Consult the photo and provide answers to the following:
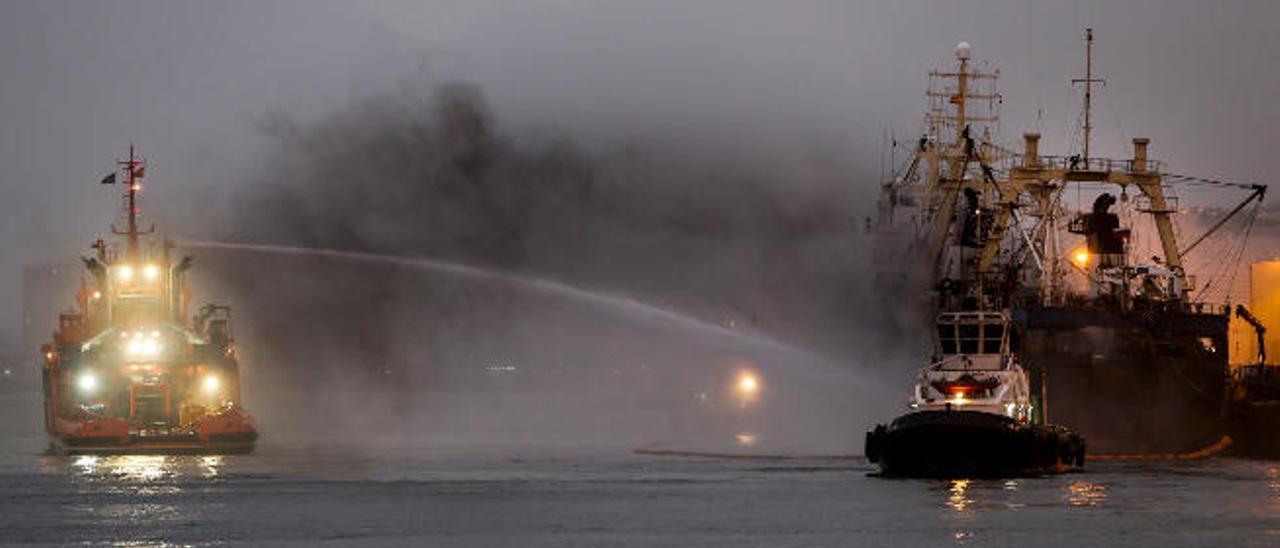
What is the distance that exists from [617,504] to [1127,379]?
26.7m

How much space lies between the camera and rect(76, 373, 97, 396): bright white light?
82250mm

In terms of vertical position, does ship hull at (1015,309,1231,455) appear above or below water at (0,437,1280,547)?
above

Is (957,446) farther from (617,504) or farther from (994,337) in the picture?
(617,504)

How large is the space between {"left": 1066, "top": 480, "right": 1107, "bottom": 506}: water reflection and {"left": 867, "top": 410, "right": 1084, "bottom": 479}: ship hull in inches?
76.1

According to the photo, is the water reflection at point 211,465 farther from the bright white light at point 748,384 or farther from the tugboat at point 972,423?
the bright white light at point 748,384

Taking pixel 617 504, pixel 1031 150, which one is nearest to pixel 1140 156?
pixel 1031 150

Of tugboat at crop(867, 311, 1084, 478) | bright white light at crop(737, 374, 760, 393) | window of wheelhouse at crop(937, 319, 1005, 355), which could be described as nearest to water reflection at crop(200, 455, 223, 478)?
tugboat at crop(867, 311, 1084, 478)

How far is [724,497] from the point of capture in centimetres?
6003

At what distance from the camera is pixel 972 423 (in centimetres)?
6481

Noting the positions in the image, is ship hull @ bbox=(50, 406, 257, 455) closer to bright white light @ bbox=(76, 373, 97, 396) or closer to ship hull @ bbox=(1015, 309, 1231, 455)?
bright white light @ bbox=(76, 373, 97, 396)

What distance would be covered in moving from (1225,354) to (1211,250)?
17584 mm

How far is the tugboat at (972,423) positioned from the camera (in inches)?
2566

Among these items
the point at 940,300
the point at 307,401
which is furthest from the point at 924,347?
the point at 307,401

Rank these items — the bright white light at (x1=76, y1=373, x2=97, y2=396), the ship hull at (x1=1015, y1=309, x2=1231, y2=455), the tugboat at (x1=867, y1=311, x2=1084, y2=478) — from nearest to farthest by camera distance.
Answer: the tugboat at (x1=867, y1=311, x2=1084, y2=478) < the ship hull at (x1=1015, y1=309, x2=1231, y2=455) < the bright white light at (x1=76, y1=373, x2=97, y2=396)
